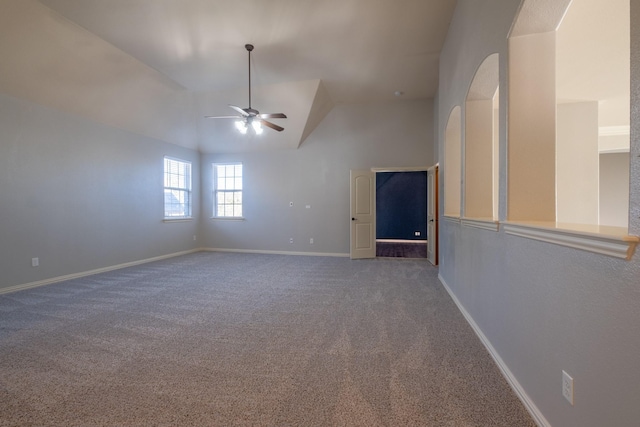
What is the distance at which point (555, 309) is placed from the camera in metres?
1.29

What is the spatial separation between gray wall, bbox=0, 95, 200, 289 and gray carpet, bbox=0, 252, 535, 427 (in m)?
0.65

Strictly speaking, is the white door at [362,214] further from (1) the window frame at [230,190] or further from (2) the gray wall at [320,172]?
(1) the window frame at [230,190]

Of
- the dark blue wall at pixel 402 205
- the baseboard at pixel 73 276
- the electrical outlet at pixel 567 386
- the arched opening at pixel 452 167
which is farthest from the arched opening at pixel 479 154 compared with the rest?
the dark blue wall at pixel 402 205

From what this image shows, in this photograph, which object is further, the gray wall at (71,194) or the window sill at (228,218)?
the window sill at (228,218)

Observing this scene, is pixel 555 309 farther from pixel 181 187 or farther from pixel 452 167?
pixel 181 187

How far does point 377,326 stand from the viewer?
103 inches

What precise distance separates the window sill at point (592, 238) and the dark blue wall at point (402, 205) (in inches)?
310

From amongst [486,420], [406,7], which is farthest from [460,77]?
[486,420]

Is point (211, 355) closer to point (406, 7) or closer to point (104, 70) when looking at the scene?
point (406, 7)

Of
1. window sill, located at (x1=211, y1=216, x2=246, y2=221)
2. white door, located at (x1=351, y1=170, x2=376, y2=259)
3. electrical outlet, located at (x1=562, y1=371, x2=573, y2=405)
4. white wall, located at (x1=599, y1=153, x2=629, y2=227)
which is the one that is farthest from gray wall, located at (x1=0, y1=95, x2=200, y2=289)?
white wall, located at (x1=599, y1=153, x2=629, y2=227)

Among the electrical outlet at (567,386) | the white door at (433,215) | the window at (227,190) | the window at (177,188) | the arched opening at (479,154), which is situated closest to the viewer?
the electrical outlet at (567,386)

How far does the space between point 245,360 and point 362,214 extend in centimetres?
455

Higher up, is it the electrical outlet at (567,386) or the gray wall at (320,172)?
the gray wall at (320,172)

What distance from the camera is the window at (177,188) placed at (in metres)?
6.32
